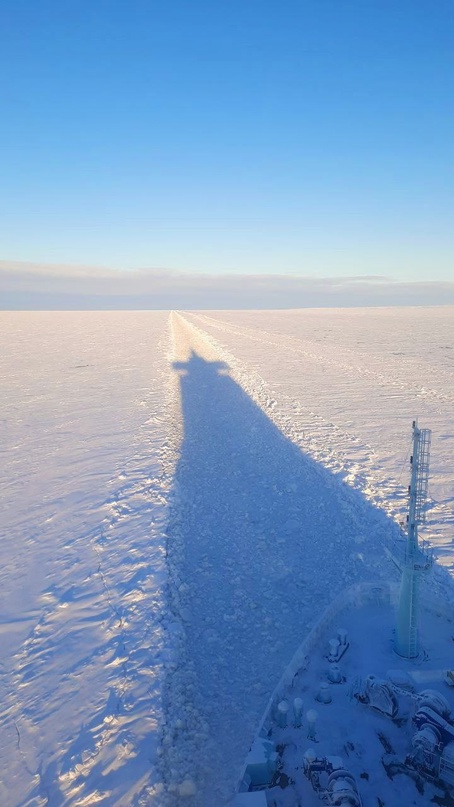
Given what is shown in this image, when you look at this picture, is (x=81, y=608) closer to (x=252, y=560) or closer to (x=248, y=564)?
(x=248, y=564)

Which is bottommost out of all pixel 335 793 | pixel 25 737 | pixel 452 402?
pixel 25 737

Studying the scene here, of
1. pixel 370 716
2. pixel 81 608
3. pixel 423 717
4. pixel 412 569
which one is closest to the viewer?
pixel 423 717

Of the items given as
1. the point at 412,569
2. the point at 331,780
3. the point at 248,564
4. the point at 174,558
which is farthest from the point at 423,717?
the point at 174,558

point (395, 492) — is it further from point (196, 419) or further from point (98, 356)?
point (98, 356)

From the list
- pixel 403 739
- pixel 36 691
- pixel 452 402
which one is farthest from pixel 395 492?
pixel 452 402

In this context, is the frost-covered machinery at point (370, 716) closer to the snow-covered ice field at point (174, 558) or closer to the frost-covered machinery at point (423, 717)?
the frost-covered machinery at point (423, 717)
